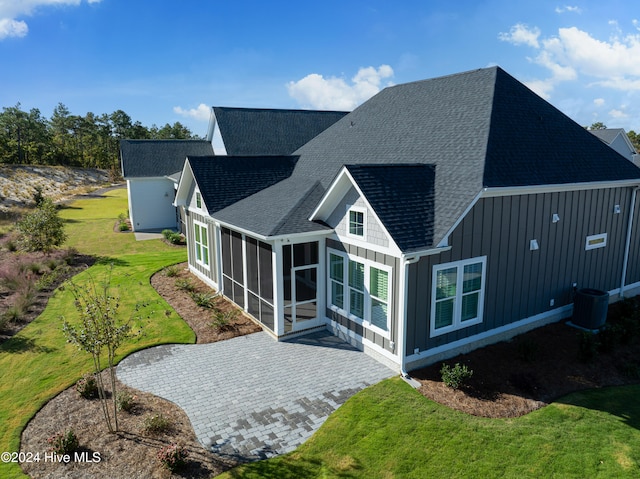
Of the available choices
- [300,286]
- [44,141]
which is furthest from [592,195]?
[44,141]

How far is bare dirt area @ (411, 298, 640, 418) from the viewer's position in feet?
32.2

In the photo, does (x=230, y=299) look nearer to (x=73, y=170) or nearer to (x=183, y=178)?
(x=183, y=178)

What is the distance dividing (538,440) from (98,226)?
33.6 m

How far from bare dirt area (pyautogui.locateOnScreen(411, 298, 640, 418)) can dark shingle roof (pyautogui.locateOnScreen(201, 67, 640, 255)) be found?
3529mm

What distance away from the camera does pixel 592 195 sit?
45.2 ft

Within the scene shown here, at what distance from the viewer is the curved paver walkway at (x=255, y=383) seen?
342 inches

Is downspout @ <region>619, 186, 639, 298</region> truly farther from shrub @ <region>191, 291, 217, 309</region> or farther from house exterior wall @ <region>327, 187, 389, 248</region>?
shrub @ <region>191, 291, 217, 309</region>

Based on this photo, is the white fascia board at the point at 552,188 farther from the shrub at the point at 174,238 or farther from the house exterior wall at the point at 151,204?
the house exterior wall at the point at 151,204

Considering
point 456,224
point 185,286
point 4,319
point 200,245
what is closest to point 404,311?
point 456,224

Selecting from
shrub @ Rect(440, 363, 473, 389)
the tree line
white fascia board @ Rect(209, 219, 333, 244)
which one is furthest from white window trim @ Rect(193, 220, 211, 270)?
the tree line

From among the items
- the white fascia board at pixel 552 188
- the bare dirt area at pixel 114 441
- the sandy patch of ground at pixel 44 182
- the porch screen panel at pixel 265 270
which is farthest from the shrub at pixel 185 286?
the sandy patch of ground at pixel 44 182

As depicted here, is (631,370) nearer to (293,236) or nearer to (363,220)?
(363,220)

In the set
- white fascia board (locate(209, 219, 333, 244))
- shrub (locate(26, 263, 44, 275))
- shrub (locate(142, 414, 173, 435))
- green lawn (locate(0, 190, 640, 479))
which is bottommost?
green lawn (locate(0, 190, 640, 479))

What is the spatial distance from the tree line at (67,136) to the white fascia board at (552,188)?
219 feet
